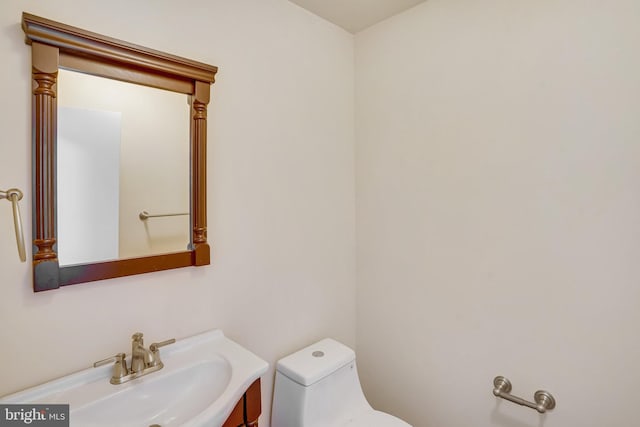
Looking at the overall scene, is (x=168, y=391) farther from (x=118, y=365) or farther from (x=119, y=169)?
(x=119, y=169)

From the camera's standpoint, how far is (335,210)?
73.5 inches

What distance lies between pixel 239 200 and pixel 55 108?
680 millimetres

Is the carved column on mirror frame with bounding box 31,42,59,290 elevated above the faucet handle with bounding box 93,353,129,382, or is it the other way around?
the carved column on mirror frame with bounding box 31,42,59,290

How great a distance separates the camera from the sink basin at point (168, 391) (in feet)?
3.06

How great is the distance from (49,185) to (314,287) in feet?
3.94

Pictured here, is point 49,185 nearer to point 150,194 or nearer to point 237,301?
point 150,194

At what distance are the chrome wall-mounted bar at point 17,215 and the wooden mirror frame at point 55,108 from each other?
0.08 metres

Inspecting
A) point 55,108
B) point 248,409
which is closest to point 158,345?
point 248,409

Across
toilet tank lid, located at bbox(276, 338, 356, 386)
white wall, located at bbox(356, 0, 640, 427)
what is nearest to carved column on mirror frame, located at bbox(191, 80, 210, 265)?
toilet tank lid, located at bbox(276, 338, 356, 386)

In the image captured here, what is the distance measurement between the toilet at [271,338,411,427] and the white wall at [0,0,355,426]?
0.09 m

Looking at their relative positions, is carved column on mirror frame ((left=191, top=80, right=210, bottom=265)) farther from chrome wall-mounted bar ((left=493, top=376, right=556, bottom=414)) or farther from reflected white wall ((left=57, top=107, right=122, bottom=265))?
chrome wall-mounted bar ((left=493, top=376, right=556, bottom=414))

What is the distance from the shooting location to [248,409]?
112 cm

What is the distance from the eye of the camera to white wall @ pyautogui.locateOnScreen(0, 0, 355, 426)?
958mm

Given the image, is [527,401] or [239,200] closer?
[527,401]
